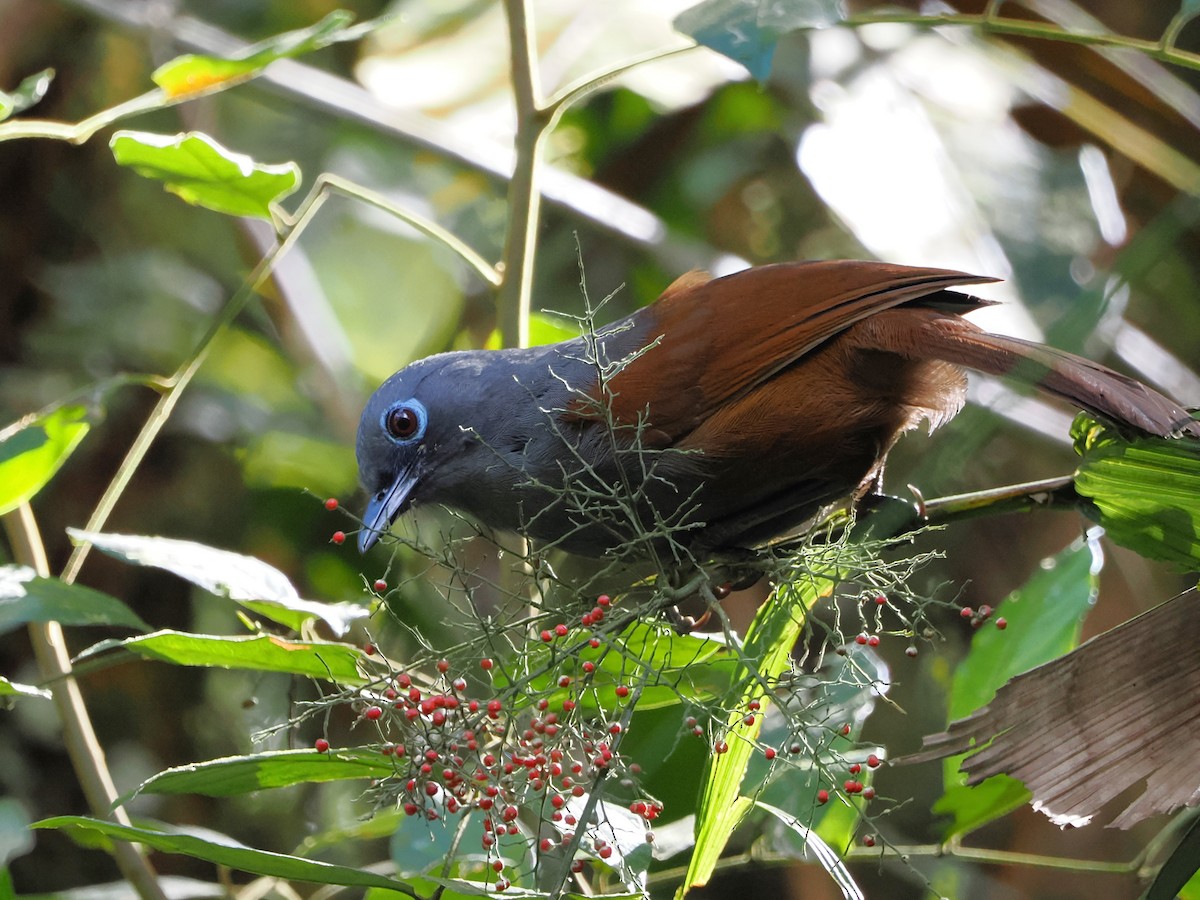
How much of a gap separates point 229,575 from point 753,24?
1.27m

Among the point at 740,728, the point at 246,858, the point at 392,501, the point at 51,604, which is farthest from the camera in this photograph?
the point at 392,501

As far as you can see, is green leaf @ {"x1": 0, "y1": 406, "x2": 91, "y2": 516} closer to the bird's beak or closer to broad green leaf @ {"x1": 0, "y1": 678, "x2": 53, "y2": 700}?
broad green leaf @ {"x1": 0, "y1": 678, "x2": 53, "y2": 700}

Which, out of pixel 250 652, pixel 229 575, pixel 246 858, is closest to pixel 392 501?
pixel 229 575

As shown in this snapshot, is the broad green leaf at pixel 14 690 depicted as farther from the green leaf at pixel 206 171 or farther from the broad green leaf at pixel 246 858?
the green leaf at pixel 206 171

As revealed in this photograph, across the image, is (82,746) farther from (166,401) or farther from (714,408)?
(714,408)

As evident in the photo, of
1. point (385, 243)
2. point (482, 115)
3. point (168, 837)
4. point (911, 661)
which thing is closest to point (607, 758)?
point (168, 837)

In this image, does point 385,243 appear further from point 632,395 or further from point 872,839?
point 872,839

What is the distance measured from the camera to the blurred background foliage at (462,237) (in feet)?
14.0

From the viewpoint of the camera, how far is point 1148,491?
1.72 meters

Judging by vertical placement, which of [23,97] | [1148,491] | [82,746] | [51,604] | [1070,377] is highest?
[23,97]

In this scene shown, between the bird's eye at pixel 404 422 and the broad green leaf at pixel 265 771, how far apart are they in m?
1.04

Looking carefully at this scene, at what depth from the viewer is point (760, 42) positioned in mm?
1829

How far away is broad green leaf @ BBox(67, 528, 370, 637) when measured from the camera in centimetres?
201

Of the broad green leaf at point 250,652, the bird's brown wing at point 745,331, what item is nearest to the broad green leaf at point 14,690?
the broad green leaf at point 250,652
